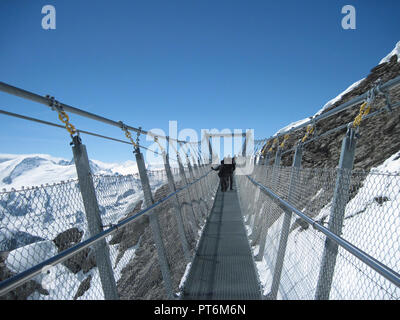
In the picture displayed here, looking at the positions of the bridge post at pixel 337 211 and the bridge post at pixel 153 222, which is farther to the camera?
the bridge post at pixel 153 222

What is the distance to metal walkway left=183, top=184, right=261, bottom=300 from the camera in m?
2.82

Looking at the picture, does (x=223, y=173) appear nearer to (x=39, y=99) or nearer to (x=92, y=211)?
(x=92, y=211)

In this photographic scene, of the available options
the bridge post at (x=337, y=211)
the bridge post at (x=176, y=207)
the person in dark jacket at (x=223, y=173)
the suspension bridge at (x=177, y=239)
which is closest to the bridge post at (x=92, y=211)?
the suspension bridge at (x=177, y=239)

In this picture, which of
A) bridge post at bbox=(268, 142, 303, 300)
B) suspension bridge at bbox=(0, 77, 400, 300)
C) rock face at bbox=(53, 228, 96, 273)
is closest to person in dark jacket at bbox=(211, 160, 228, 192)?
suspension bridge at bbox=(0, 77, 400, 300)

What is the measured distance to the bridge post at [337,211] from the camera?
1.42 meters

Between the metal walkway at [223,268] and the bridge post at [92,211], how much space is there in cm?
157

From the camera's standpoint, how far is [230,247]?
166 inches

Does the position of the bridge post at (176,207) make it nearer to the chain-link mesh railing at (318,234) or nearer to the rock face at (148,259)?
the rock face at (148,259)

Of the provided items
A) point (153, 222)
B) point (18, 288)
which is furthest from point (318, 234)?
point (18, 288)

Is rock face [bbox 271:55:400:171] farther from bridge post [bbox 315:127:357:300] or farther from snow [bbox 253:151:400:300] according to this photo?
bridge post [bbox 315:127:357:300]
